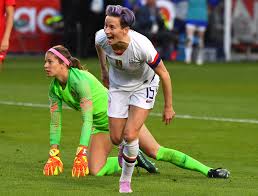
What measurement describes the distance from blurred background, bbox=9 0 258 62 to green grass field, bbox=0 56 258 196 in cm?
779

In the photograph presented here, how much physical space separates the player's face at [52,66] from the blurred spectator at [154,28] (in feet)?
76.9

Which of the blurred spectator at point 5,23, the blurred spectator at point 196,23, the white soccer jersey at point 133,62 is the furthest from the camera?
the blurred spectator at point 196,23

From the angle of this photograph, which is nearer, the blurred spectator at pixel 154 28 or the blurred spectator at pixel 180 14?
the blurred spectator at pixel 154 28

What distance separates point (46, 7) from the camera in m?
37.4

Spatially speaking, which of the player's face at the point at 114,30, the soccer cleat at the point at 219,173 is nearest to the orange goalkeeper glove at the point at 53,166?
the soccer cleat at the point at 219,173

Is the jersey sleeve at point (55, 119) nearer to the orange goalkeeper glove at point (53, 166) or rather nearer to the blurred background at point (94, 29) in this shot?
the orange goalkeeper glove at point (53, 166)

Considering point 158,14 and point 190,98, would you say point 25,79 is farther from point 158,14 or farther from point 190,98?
point 158,14

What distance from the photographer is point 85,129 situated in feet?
37.3

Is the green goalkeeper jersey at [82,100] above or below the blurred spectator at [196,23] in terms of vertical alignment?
above

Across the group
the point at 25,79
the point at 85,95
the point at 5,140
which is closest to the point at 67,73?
the point at 85,95

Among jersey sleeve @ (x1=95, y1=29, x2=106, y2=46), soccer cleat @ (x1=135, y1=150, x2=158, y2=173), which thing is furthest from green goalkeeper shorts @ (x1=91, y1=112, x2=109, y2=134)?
jersey sleeve @ (x1=95, y1=29, x2=106, y2=46)

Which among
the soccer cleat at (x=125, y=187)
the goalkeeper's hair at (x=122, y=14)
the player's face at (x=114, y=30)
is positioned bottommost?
the soccer cleat at (x=125, y=187)

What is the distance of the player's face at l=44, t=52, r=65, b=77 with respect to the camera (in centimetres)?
1163

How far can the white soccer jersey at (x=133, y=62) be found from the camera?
10.5 metres
